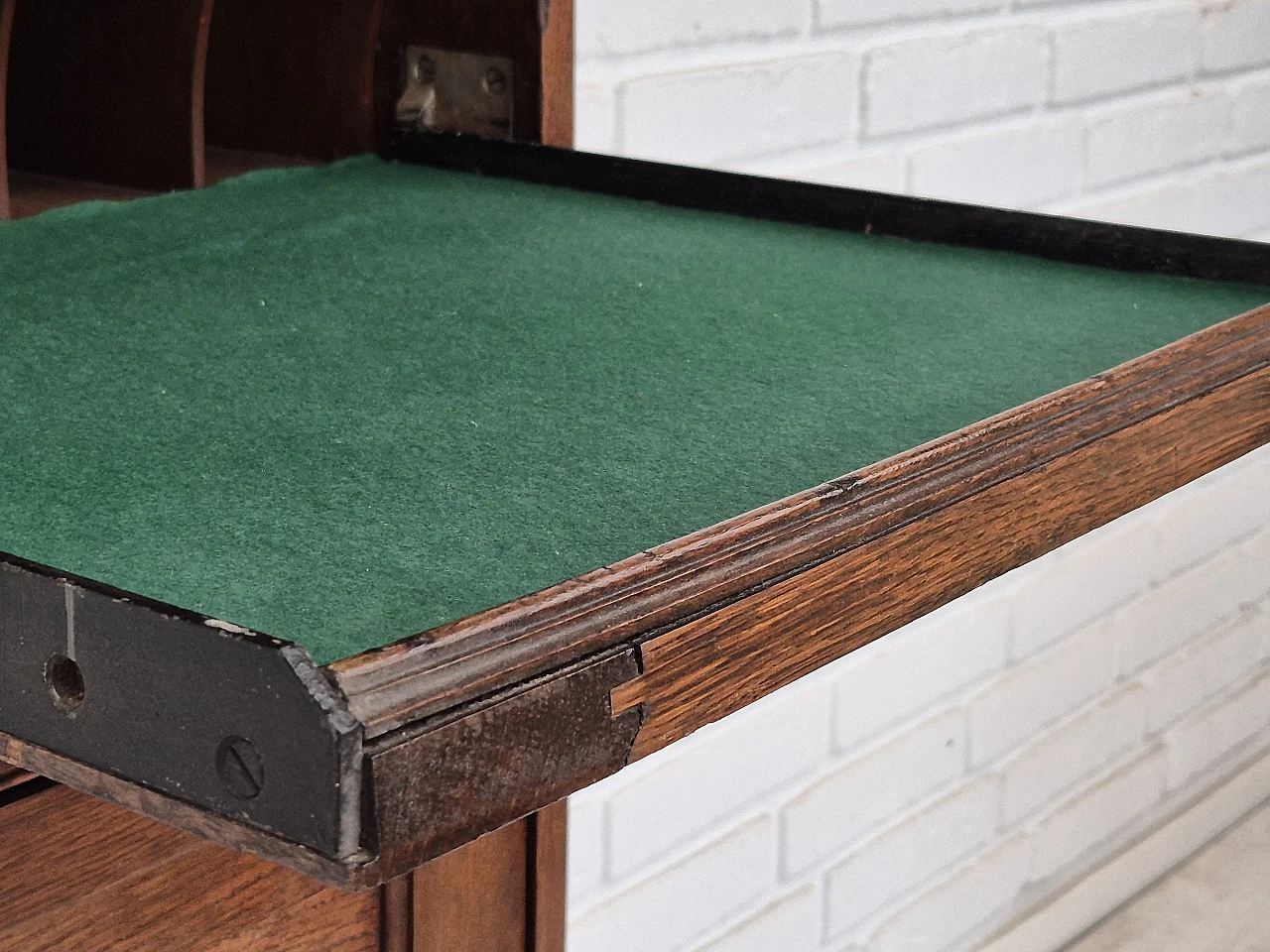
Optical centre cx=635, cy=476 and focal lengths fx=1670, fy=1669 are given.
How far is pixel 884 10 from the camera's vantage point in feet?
4.35

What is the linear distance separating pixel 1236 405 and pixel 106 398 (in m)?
0.40

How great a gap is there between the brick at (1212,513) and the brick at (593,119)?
901 millimetres

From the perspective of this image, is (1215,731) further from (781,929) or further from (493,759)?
(493,759)

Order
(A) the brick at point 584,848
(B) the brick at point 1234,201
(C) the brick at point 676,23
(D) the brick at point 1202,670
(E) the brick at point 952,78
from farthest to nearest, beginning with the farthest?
(D) the brick at point 1202,670, (B) the brick at point 1234,201, (E) the brick at point 952,78, (A) the brick at point 584,848, (C) the brick at point 676,23

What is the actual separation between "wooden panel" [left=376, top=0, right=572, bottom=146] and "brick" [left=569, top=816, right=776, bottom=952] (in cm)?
62

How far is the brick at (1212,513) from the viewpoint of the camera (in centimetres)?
183

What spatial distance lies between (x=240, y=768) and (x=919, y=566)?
22cm

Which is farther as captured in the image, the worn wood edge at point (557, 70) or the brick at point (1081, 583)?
the brick at point (1081, 583)

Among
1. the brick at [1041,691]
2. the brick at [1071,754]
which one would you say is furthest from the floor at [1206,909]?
the brick at [1041,691]

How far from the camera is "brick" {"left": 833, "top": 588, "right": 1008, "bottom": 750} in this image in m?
1.44

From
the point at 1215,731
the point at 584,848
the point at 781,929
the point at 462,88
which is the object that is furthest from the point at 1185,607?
the point at 462,88

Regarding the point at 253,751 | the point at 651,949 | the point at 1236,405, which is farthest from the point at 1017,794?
the point at 253,751

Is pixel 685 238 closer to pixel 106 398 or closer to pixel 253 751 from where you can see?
pixel 106 398

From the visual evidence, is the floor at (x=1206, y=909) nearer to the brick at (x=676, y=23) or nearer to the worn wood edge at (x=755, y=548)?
the brick at (x=676, y=23)
